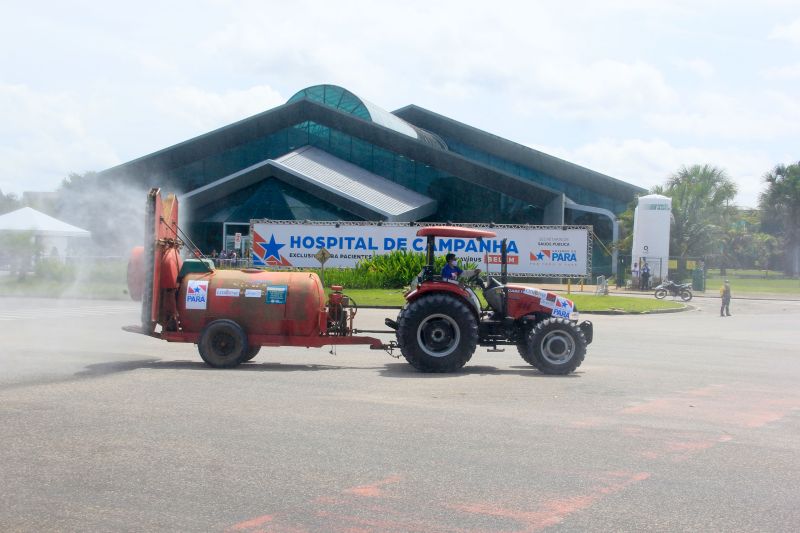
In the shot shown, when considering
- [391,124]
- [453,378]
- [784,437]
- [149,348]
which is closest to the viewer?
[784,437]

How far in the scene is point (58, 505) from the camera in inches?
244

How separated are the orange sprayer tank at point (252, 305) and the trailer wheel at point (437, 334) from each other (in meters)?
Result: 1.58

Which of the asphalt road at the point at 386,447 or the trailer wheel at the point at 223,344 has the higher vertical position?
the trailer wheel at the point at 223,344

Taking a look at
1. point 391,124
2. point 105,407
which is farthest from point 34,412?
point 391,124

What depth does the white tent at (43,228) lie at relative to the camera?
14.8 meters

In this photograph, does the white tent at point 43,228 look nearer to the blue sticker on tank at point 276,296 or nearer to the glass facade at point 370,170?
the blue sticker on tank at point 276,296

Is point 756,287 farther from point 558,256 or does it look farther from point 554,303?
point 554,303

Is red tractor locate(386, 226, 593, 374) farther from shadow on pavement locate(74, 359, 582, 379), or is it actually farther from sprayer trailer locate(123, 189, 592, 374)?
shadow on pavement locate(74, 359, 582, 379)

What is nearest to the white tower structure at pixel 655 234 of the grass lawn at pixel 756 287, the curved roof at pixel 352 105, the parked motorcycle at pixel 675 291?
the grass lawn at pixel 756 287

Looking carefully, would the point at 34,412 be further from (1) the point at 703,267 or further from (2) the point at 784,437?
(1) the point at 703,267

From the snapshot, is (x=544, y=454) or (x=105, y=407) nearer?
(x=544, y=454)

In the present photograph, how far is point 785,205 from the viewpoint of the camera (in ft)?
250

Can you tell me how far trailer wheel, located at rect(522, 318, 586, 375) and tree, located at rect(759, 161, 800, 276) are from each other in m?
68.0

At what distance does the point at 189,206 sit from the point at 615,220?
90.5 feet
